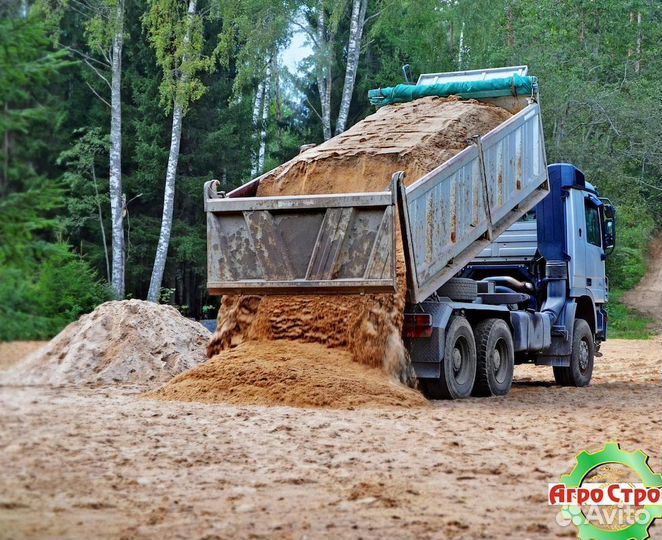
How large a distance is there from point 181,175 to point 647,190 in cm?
1728

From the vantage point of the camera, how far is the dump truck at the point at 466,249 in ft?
32.7

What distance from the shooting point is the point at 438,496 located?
5883mm

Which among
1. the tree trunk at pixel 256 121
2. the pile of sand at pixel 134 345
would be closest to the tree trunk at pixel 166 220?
the tree trunk at pixel 256 121

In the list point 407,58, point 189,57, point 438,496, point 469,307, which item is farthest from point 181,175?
point 438,496

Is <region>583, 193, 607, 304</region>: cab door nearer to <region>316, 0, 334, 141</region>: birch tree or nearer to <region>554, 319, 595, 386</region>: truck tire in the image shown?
<region>554, 319, 595, 386</region>: truck tire

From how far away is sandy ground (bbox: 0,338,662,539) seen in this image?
14.1 ft

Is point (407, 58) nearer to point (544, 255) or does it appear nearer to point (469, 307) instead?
point (544, 255)

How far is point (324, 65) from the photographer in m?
29.7

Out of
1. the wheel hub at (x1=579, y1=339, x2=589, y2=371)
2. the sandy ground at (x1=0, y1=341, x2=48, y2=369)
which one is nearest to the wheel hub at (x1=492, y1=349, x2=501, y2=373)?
the wheel hub at (x1=579, y1=339, x2=589, y2=371)

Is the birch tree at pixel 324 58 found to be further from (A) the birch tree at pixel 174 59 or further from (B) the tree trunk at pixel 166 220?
(B) the tree trunk at pixel 166 220

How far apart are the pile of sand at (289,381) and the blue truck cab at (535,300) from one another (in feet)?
4.05

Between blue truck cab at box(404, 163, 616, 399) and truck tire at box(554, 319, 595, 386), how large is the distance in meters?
0.01

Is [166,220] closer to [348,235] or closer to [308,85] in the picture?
[308,85]

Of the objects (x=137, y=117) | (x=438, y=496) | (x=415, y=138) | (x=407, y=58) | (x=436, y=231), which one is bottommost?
(x=438, y=496)
